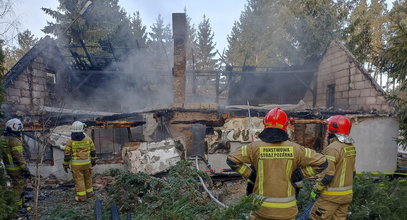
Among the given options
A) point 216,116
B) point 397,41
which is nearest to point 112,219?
point 216,116

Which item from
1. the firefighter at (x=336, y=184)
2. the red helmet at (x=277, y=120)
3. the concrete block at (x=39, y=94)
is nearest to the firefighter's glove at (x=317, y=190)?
the firefighter at (x=336, y=184)

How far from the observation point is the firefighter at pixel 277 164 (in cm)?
274

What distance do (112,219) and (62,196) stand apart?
349 cm

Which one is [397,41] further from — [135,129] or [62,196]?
[135,129]

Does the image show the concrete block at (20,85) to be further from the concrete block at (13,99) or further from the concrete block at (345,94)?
the concrete block at (345,94)

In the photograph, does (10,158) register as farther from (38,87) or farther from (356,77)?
(356,77)

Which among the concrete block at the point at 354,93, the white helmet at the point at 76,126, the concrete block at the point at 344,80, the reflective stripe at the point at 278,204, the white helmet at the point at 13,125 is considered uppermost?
the concrete block at the point at 344,80

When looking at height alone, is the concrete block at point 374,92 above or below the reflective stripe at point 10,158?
above

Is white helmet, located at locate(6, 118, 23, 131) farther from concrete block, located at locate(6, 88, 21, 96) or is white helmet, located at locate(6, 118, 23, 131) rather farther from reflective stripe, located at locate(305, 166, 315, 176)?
reflective stripe, located at locate(305, 166, 315, 176)

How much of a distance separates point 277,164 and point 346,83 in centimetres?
1023

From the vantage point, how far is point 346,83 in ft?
36.9

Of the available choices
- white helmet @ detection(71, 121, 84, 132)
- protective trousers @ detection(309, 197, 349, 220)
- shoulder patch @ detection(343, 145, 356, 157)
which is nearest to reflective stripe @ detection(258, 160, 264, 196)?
protective trousers @ detection(309, 197, 349, 220)

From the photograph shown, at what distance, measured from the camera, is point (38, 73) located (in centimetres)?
1156

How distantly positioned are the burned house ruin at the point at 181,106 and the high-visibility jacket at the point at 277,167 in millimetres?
3447
